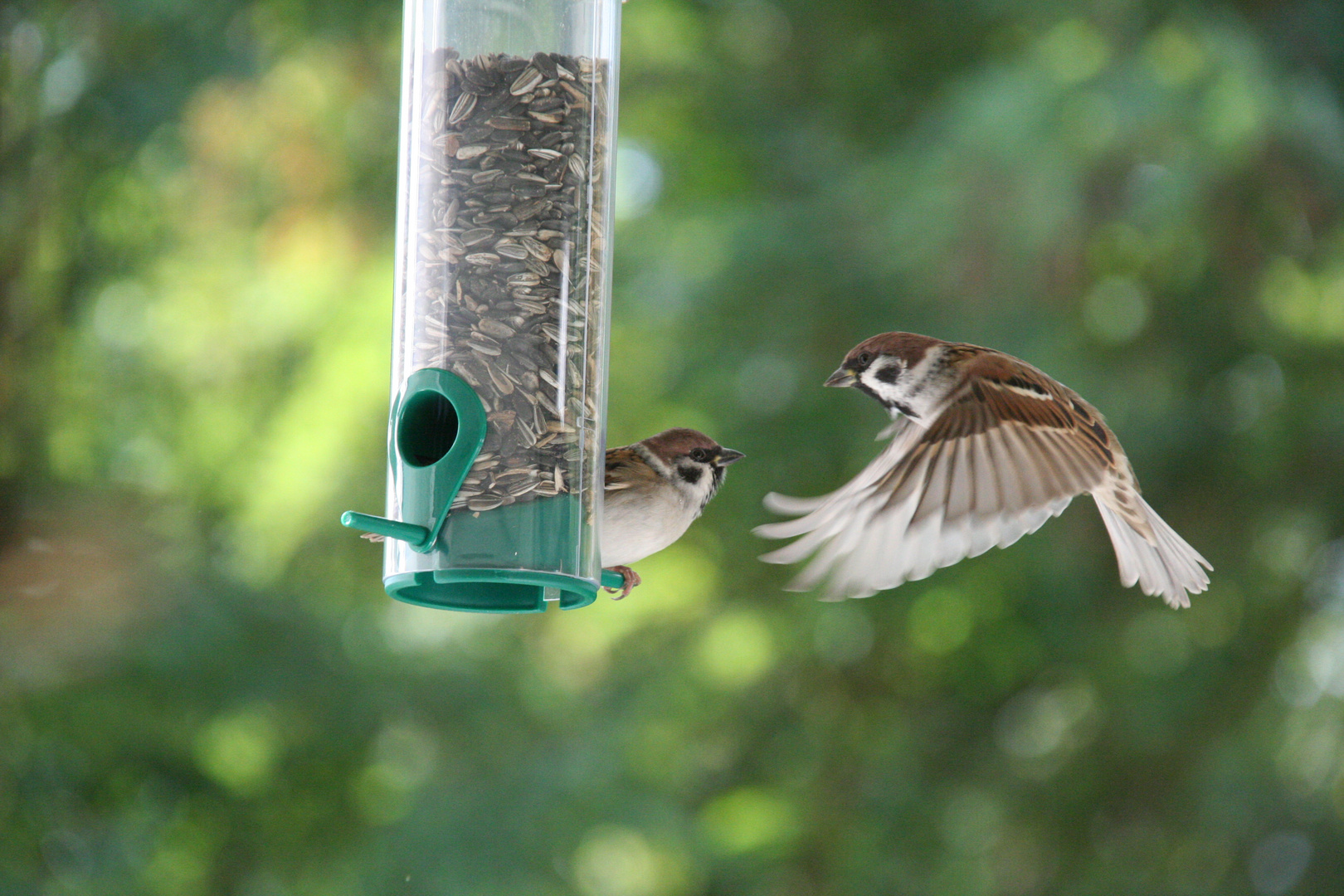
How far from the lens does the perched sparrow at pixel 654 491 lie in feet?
9.44

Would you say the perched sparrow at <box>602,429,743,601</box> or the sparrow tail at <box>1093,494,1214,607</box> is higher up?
the perched sparrow at <box>602,429,743,601</box>

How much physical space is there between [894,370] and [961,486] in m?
0.25

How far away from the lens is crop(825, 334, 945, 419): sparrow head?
2.92 metres

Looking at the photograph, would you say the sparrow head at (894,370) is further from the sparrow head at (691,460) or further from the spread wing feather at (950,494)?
the sparrow head at (691,460)

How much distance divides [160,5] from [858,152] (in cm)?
265

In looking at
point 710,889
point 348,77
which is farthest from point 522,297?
point 348,77

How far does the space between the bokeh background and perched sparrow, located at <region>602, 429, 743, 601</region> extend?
8.16ft

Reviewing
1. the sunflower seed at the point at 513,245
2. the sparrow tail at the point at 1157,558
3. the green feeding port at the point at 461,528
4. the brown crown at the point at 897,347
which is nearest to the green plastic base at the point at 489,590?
the green feeding port at the point at 461,528

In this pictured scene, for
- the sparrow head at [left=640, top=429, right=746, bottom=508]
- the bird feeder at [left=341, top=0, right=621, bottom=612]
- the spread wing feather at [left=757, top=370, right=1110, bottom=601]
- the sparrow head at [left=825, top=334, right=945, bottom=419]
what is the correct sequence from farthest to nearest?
the sparrow head at [left=640, top=429, right=746, bottom=508] < the sparrow head at [left=825, top=334, right=945, bottom=419] < the spread wing feather at [left=757, top=370, right=1110, bottom=601] < the bird feeder at [left=341, top=0, right=621, bottom=612]

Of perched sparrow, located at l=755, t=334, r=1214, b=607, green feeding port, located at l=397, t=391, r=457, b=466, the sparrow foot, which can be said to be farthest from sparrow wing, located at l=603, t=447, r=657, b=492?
green feeding port, located at l=397, t=391, r=457, b=466

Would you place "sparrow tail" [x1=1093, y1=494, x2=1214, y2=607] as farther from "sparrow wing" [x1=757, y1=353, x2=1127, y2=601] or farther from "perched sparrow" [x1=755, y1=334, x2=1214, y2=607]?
"sparrow wing" [x1=757, y1=353, x2=1127, y2=601]

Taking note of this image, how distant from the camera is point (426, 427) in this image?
2621 millimetres

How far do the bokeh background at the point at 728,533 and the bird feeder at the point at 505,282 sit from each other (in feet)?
9.36

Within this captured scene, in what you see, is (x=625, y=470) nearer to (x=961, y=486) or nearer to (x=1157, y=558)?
(x=961, y=486)
